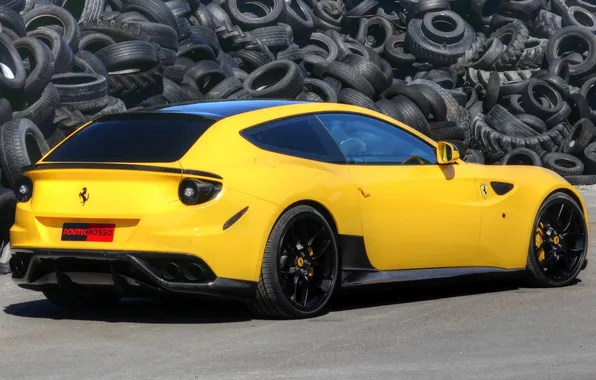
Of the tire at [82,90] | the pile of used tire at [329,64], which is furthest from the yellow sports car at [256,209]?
the tire at [82,90]

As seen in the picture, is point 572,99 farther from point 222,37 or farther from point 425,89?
point 222,37

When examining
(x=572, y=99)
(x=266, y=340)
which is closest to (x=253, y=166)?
(x=266, y=340)

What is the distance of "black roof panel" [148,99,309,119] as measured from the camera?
793 cm

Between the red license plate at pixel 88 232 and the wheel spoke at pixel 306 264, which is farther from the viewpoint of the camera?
the wheel spoke at pixel 306 264

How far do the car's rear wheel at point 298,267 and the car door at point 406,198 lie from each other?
1.20 ft

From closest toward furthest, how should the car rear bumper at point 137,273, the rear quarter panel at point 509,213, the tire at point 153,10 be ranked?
1. the car rear bumper at point 137,273
2. the rear quarter panel at point 509,213
3. the tire at point 153,10

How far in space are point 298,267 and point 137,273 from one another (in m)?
0.96

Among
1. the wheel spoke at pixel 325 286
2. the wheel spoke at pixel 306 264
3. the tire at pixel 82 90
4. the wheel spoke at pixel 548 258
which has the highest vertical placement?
the wheel spoke at pixel 306 264

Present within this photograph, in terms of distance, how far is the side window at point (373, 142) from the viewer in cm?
826

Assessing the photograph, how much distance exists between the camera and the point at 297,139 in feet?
26.2

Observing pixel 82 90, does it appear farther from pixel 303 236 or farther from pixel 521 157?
pixel 303 236

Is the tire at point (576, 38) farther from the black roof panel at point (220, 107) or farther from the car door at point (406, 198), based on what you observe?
the black roof panel at point (220, 107)

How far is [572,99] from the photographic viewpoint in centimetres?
2691

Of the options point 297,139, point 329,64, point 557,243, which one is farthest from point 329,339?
point 329,64
